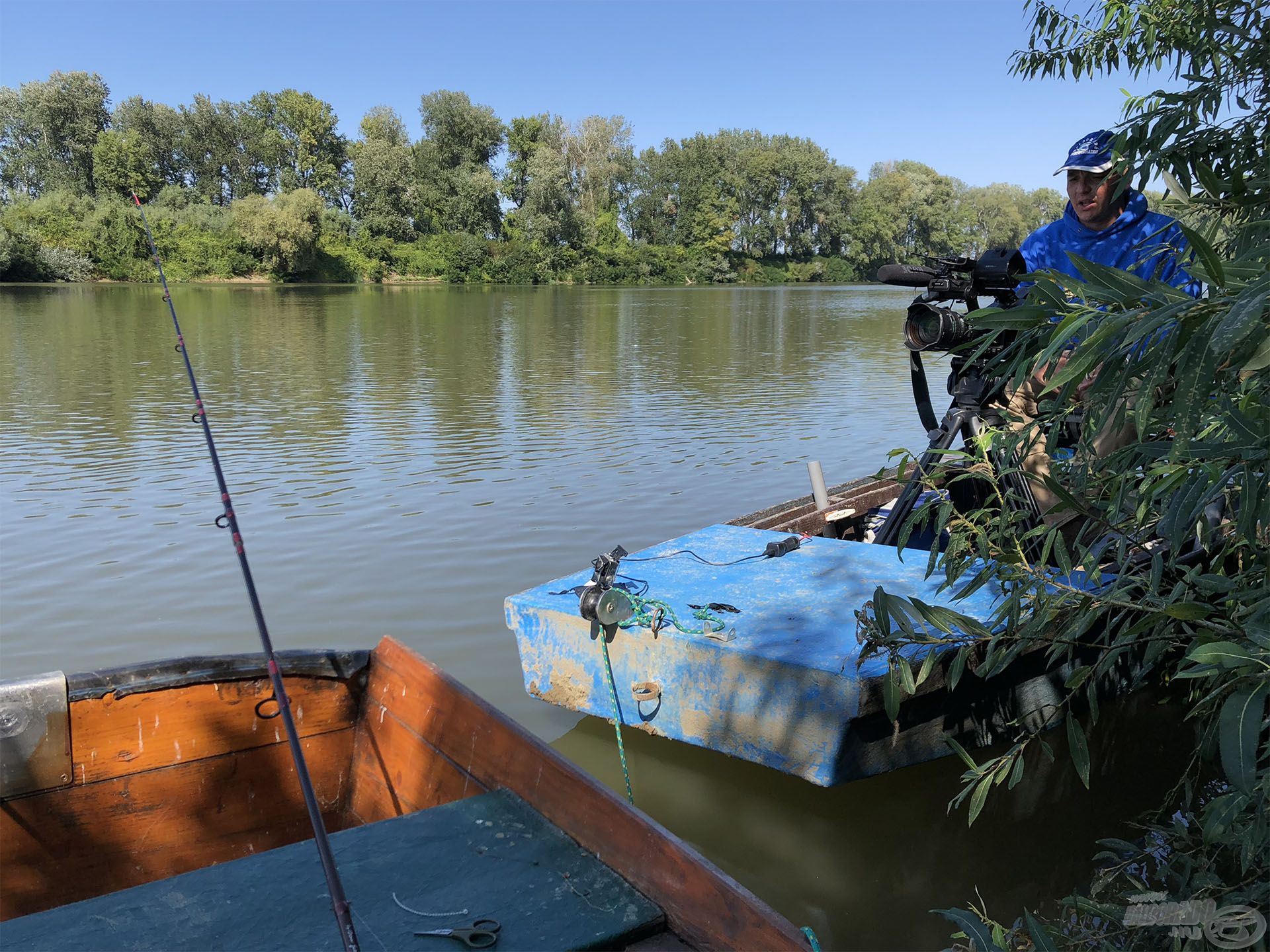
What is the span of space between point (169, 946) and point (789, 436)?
1018 cm

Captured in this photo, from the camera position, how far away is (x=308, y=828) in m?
3.32

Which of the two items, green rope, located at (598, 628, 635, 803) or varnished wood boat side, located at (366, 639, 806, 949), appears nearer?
varnished wood boat side, located at (366, 639, 806, 949)

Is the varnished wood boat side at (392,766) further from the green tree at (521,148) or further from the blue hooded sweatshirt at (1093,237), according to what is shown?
the green tree at (521,148)

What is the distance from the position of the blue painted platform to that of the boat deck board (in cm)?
108

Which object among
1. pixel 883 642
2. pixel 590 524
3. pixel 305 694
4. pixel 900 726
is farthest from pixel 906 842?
pixel 590 524

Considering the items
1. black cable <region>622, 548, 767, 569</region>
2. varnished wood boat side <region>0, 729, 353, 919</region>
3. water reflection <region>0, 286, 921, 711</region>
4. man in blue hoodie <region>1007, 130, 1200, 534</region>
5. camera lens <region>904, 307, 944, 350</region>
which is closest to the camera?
varnished wood boat side <region>0, 729, 353, 919</region>

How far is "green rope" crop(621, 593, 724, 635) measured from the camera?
3.68 metres

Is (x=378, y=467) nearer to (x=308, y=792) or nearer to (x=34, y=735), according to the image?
(x=34, y=735)

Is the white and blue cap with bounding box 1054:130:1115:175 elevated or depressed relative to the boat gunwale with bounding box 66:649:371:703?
elevated

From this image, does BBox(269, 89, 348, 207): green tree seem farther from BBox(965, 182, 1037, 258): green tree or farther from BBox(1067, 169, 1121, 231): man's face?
BBox(1067, 169, 1121, 231): man's face

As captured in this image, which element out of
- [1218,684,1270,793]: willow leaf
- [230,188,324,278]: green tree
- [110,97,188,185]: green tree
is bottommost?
[1218,684,1270,793]: willow leaf

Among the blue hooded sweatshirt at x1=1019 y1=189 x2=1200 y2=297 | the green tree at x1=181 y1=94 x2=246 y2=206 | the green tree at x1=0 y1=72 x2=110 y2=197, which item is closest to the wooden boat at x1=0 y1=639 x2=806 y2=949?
the blue hooded sweatshirt at x1=1019 y1=189 x2=1200 y2=297

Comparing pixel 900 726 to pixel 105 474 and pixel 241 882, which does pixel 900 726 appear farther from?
pixel 105 474

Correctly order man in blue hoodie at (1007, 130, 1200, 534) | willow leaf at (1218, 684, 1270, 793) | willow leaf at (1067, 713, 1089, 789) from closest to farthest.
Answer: willow leaf at (1218, 684, 1270, 793) < willow leaf at (1067, 713, 1089, 789) < man in blue hoodie at (1007, 130, 1200, 534)
